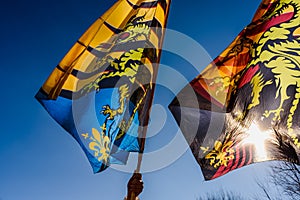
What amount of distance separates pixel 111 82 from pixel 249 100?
1.78 m

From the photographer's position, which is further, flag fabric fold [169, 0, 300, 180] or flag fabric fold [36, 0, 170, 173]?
flag fabric fold [36, 0, 170, 173]

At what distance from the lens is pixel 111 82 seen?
4.52 meters

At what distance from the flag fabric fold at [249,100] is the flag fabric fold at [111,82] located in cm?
61

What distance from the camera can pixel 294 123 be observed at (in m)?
3.32

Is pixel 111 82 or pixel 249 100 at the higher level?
pixel 111 82

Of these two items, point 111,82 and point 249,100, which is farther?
point 111,82

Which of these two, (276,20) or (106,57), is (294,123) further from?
(106,57)

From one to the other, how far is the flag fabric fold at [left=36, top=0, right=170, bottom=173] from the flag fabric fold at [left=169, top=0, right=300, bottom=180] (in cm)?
61

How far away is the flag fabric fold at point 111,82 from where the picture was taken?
13.5 ft

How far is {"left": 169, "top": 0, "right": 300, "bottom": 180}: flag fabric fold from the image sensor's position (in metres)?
3.53

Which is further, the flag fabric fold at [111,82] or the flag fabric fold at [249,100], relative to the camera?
the flag fabric fold at [111,82]

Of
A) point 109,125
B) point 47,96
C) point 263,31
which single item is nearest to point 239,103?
point 263,31

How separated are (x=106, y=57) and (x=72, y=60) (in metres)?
0.61

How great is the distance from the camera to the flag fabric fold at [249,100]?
3.53m
